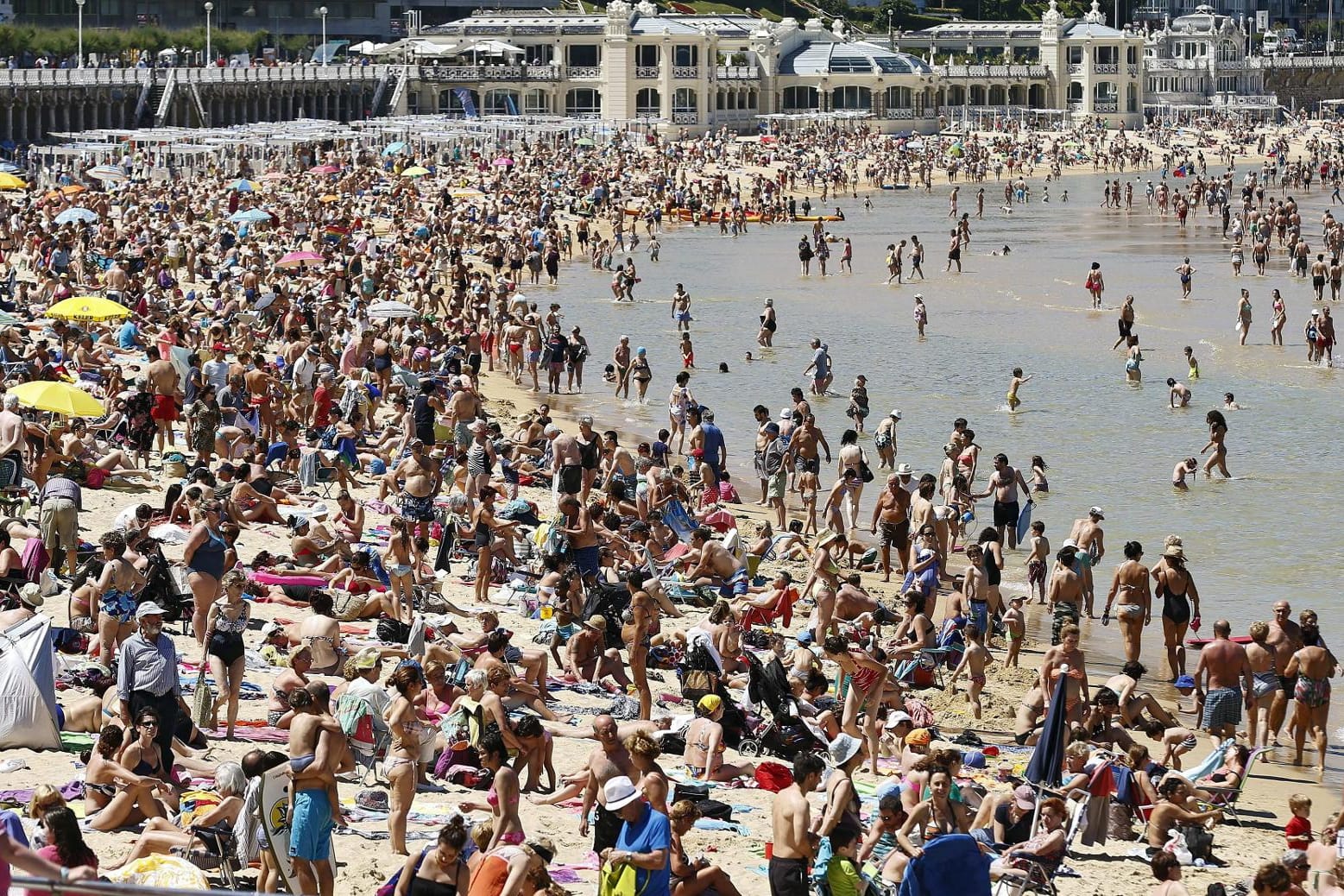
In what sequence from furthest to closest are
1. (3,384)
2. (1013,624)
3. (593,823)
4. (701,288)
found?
(701,288), (3,384), (1013,624), (593,823)

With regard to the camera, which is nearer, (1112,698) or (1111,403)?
(1112,698)

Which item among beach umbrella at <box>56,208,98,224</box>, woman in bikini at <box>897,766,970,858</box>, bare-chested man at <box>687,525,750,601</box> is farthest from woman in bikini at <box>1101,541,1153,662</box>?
beach umbrella at <box>56,208,98,224</box>

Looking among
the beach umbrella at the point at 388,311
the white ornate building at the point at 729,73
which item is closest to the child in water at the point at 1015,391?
the beach umbrella at the point at 388,311

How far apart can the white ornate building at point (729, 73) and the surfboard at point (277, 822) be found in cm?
7371

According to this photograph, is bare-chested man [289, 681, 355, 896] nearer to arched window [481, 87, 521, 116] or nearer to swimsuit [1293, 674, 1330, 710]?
swimsuit [1293, 674, 1330, 710]

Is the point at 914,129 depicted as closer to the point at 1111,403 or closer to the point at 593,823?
the point at 1111,403

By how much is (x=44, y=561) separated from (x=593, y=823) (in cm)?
525

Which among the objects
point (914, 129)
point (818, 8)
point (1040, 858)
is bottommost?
point (1040, 858)

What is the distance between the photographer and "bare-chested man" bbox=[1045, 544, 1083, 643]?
1405cm

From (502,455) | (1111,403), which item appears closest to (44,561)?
(502,455)

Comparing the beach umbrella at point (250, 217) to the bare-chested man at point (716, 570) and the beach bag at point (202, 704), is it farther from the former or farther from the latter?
the beach bag at point (202, 704)

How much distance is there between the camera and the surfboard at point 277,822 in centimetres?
814

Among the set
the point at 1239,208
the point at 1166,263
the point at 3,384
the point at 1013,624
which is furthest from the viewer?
the point at 1239,208

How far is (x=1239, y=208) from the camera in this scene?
60969mm
